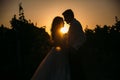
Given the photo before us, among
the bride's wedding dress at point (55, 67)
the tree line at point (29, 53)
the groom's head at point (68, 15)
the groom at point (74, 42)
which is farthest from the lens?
the tree line at point (29, 53)

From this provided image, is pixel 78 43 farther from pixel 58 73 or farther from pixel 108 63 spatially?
pixel 108 63

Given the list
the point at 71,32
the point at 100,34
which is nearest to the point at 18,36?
the point at 100,34

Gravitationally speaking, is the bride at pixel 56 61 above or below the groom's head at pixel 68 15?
below

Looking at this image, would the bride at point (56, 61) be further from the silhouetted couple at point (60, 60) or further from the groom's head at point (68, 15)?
the groom's head at point (68, 15)

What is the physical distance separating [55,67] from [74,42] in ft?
2.29

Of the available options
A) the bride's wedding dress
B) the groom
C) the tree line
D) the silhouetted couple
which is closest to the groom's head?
the groom

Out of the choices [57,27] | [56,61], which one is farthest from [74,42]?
[56,61]

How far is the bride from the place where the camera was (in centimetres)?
822

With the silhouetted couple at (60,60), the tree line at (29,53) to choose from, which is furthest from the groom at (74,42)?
the tree line at (29,53)

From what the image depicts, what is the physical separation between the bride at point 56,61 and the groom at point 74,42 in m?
0.13

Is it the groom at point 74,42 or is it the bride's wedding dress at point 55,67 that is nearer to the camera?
the bride's wedding dress at point 55,67

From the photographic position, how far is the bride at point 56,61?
8219mm

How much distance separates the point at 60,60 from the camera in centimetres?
830

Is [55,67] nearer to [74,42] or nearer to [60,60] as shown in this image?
[60,60]
